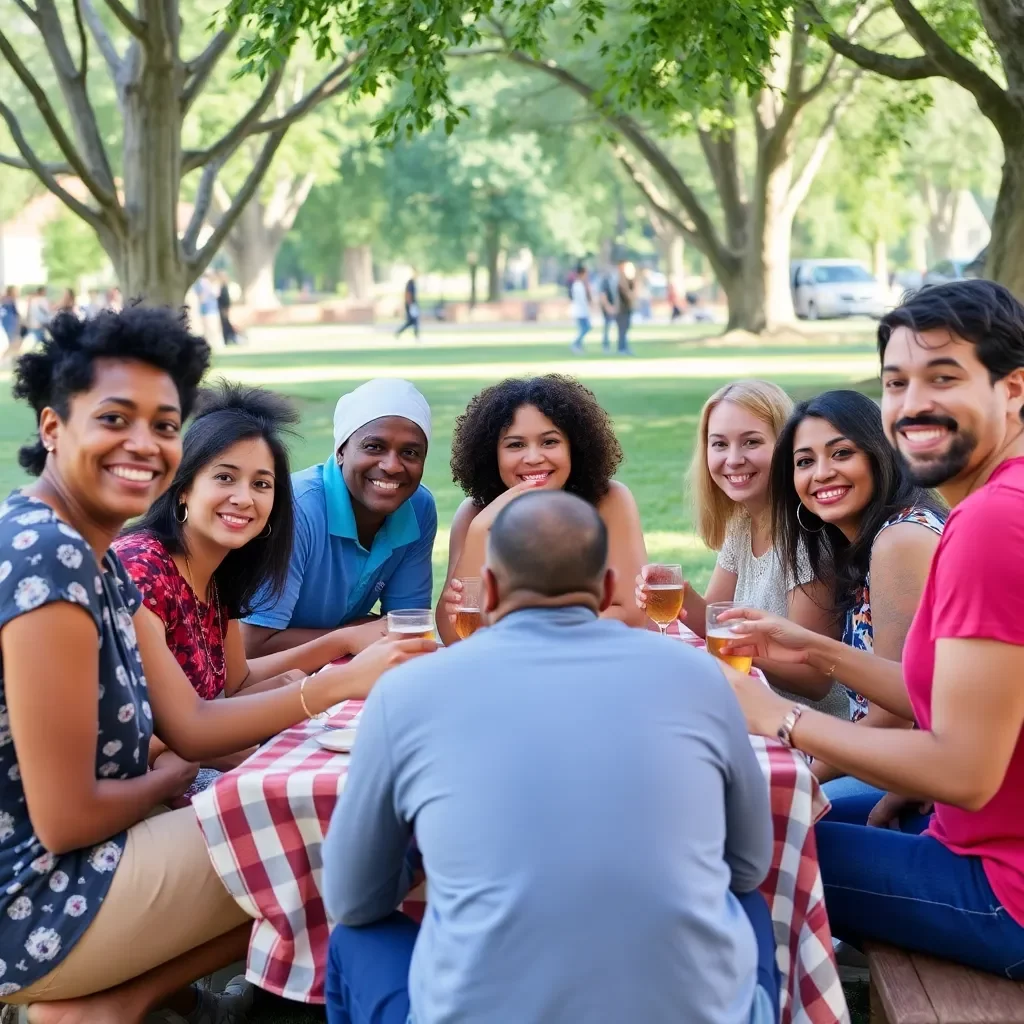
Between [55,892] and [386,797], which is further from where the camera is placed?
[55,892]

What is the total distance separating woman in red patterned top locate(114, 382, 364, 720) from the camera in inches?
157

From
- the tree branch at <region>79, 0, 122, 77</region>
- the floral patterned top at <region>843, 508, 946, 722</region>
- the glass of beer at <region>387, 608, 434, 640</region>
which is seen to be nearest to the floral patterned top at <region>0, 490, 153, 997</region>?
the glass of beer at <region>387, 608, 434, 640</region>

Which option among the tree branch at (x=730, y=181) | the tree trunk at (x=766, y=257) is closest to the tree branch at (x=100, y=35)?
the tree trunk at (x=766, y=257)

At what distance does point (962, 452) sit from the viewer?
10.3ft

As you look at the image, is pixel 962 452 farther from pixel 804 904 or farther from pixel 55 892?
pixel 55 892

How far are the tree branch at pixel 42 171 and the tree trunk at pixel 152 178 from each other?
0.29 m

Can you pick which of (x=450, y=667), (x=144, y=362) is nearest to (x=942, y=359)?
(x=450, y=667)

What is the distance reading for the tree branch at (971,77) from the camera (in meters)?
13.5

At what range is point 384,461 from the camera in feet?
16.7

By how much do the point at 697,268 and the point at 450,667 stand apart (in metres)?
92.9

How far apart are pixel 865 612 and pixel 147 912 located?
221 centimetres

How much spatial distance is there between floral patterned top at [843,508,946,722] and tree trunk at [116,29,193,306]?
1233 cm

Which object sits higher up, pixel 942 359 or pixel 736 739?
pixel 942 359

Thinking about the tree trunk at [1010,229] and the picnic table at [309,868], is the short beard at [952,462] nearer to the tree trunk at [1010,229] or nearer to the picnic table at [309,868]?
the picnic table at [309,868]
